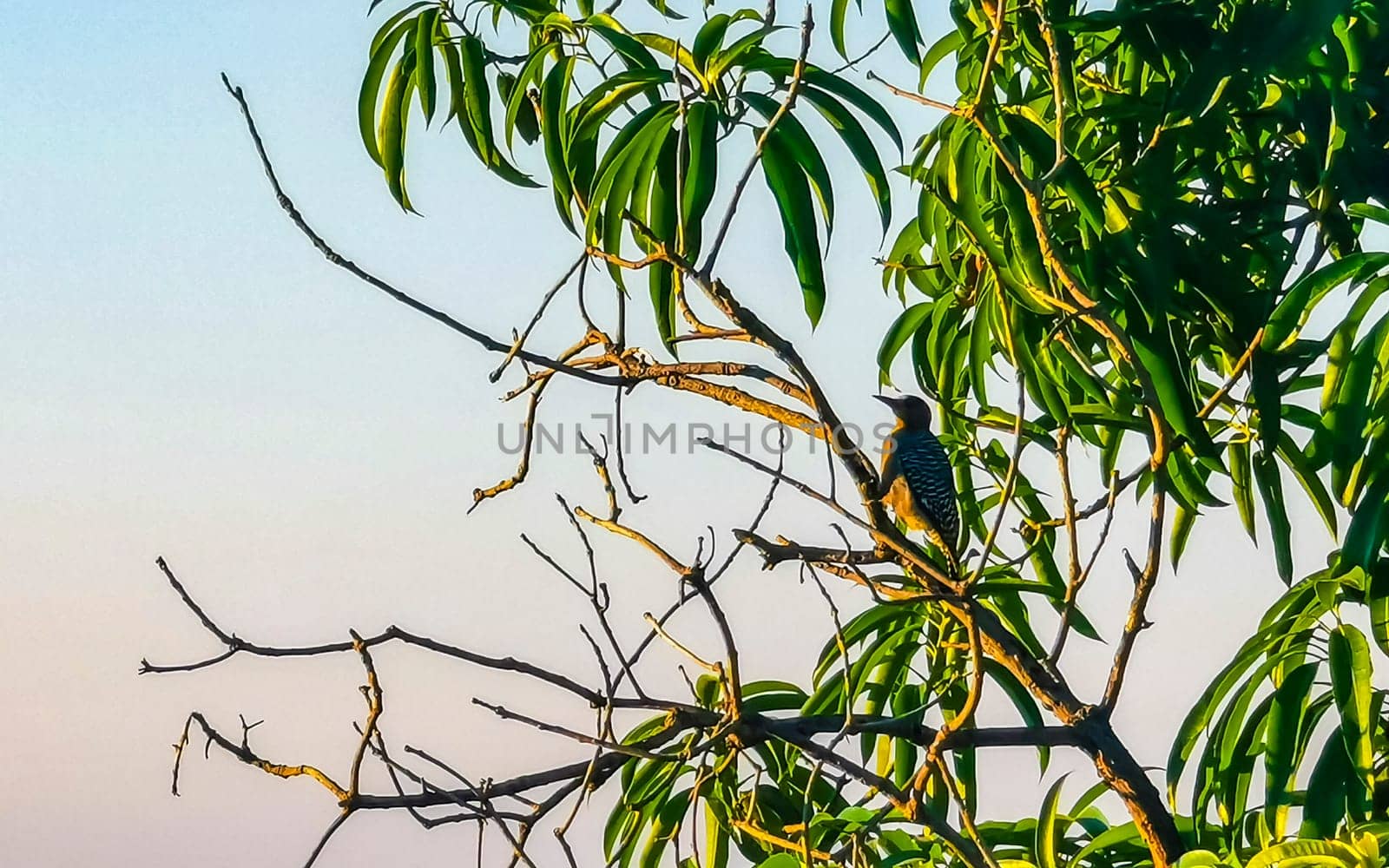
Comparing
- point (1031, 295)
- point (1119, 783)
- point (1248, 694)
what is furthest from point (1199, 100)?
point (1119, 783)

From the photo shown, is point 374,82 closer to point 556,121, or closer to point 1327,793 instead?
point 556,121

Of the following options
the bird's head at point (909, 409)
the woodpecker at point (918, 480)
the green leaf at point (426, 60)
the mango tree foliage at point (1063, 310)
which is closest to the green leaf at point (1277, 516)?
the mango tree foliage at point (1063, 310)

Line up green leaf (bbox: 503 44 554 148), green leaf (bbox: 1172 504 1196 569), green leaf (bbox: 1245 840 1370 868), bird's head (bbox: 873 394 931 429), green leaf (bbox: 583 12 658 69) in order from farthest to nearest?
bird's head (bbox: 873 394 931 429) → green leaf (bbox: 1172 504 1196 569) → green leaf (bbox: 503 44 554 148) → green leaf (bbox: 583 12 658 69) → green leaf (bbox: 1245 840 1370 868)

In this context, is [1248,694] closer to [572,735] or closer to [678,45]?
[572,735]

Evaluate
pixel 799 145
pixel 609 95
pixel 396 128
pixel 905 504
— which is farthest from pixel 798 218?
pixel 905 504

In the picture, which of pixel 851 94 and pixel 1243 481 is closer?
pixel 851 94

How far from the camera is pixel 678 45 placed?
1677mm

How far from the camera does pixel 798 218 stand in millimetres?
1687

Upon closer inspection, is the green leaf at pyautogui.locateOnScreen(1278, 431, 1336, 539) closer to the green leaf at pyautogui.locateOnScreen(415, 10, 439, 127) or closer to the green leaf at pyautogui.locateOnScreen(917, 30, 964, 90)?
the green leaf at pyautogui.locateOnScreen(917, 30, 964, 90)

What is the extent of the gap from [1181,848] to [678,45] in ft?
3.86

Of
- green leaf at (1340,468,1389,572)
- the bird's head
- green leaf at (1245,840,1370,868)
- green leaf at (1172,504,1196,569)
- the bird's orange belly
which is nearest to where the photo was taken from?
green leaf at (1245,840,1370,868)

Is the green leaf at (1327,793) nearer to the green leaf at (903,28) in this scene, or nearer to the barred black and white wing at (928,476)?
the green leaf at (903,28)

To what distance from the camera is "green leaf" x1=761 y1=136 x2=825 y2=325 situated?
5.51 ft

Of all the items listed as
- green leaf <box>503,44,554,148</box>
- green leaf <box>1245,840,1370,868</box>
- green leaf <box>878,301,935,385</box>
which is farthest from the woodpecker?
green leaf <box>1245,840,1370,868</box>
